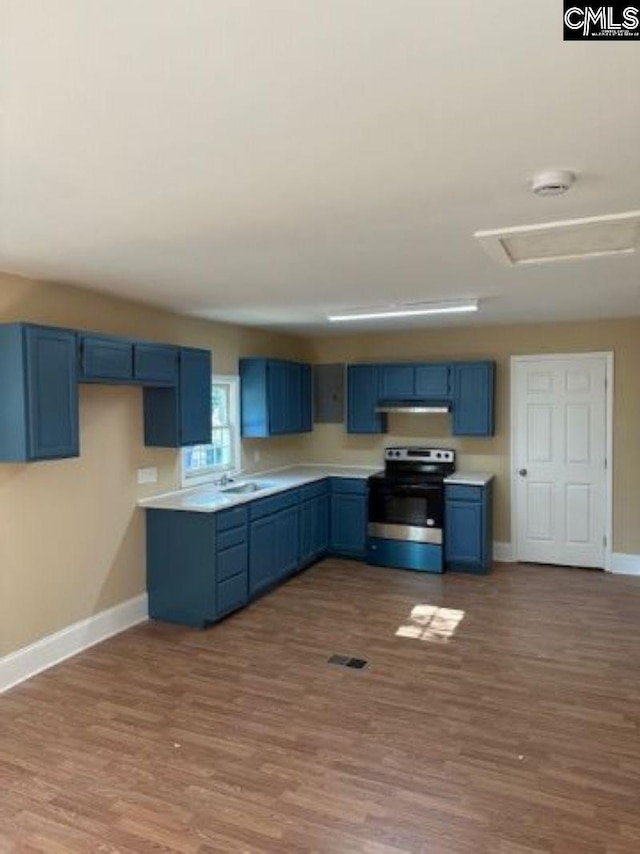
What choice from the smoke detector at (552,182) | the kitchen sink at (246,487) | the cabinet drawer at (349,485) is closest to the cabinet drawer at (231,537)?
the kitchen sink at (246,487)

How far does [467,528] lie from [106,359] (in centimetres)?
368

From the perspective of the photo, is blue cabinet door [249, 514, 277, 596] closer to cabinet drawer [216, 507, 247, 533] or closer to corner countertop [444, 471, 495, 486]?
cabinet drawer [216, 507, 247, 533]

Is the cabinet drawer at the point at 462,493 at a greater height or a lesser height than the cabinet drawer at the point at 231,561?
greater

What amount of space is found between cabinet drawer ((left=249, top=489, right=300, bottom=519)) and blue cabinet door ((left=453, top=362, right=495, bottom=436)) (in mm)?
1873

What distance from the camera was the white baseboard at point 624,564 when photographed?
18.2 ft

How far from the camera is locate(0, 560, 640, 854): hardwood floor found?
7.39ft

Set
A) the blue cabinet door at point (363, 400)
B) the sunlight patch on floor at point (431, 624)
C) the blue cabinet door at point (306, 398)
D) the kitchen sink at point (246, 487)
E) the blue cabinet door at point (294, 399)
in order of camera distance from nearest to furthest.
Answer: the sunlight patch on floor at point (431, 624)
the kitchen sink at point (246, 487)
the blue cabinet door at point (294, 399)
the blue cabinet door at point (363, 400)
the blue cabinet door at point (306, 398)

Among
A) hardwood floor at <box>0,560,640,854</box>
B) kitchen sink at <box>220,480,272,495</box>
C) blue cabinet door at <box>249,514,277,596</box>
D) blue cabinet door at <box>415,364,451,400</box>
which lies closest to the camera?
hardwood floor at <box>0,560,640,854</box>

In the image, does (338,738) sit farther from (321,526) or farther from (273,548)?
(321,526)

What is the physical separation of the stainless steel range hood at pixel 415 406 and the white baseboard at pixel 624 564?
7.12 feet

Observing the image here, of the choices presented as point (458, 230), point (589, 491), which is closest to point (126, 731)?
point (458, 230)

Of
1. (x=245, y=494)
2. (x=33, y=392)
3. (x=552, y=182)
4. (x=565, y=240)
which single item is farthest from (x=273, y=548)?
(x=552, y=182)

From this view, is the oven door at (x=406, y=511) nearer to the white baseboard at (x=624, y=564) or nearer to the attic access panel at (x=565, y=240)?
the white baseboard at (x=624, y=564)

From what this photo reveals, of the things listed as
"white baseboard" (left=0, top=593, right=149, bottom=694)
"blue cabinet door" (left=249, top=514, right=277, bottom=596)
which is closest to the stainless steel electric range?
"blue cabinet door" (left=249, top=514, right=277, bottom=596)
